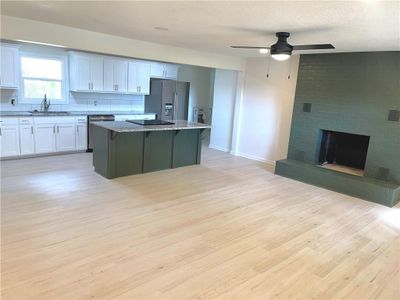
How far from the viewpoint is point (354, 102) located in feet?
17.4

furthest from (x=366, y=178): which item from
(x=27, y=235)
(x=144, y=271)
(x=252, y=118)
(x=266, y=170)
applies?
(x=27, y=235)

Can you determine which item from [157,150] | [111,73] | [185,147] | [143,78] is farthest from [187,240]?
[143,78]

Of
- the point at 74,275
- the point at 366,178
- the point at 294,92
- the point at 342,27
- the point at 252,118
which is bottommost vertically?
the point at 74,275

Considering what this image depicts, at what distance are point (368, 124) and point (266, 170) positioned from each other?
6.74 ft

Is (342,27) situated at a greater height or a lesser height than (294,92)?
greater

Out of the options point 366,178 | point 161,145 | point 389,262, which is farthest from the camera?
point 161,145

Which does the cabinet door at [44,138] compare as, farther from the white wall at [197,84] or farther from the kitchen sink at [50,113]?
the white wall at [197,84]

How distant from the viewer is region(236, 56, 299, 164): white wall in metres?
6.42

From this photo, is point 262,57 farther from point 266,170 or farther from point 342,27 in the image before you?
point 342,27

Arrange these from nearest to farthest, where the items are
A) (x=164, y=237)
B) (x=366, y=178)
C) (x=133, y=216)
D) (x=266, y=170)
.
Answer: (x=164, y=237) < (x=133, y=216) < (x=366, y=178) < (x=266, y=170)

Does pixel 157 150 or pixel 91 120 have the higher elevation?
pixel 91 120

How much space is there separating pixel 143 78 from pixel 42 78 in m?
2.33

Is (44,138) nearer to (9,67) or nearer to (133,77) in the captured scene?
(9,67)

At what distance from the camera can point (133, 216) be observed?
12.0ft
